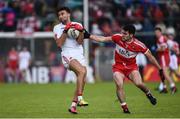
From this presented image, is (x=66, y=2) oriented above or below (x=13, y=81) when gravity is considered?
above

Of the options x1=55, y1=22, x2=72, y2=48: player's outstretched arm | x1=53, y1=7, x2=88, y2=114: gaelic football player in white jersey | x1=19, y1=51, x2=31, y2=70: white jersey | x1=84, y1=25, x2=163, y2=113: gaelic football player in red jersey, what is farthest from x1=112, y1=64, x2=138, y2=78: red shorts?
x1=19, y1=51, x2=31, y2=70: white jersey

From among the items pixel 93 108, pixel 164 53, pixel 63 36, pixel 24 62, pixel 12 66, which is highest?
pixel 63 36

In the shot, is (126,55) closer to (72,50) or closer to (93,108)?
(72,50)

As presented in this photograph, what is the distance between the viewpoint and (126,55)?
1689 centimetres

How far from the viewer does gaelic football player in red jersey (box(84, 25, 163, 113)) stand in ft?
53.6

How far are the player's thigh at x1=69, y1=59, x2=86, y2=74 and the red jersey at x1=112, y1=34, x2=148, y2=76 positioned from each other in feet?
3.15

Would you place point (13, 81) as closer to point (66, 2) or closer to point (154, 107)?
point (66, 2)

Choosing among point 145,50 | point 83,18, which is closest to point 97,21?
point 83,18

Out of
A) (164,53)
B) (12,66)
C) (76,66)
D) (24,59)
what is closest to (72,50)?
(76,66)

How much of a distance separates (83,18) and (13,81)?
17.2 feet

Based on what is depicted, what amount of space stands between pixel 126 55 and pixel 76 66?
1.35m

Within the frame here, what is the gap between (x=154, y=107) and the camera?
58.9ft

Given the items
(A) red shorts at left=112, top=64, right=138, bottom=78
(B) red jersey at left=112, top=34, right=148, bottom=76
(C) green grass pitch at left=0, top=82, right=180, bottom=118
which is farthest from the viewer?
(A) red shorts at left=112, top=64, right=138, bottom=78

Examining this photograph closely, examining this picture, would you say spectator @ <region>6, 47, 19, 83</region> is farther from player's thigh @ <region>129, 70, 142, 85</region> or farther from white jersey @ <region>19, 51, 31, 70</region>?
player's thigh @ <region>129, 70, 142, 85</region>
